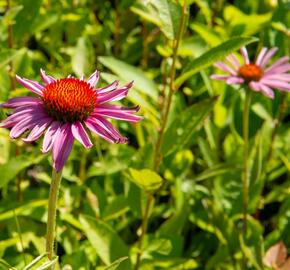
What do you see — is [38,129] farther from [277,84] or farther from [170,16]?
[277,84]

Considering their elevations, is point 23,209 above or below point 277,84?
below

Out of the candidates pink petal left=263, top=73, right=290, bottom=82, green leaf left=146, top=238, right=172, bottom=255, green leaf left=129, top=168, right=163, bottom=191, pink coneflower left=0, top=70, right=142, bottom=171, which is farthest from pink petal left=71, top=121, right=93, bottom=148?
pink petal left=263, top=73, right=290, bottom=82

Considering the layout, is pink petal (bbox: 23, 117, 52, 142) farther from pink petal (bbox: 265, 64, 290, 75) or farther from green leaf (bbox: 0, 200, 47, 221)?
pink petal (bbox: 265, 64, 290, 75)

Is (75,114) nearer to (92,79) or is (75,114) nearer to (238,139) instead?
(92,79)

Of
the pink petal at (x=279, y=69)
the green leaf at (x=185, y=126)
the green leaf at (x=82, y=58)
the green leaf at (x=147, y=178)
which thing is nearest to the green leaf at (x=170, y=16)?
the green leaf at (x=185, y=126)

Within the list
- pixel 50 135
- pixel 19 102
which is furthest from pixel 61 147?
pixel 19 102
